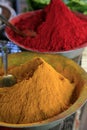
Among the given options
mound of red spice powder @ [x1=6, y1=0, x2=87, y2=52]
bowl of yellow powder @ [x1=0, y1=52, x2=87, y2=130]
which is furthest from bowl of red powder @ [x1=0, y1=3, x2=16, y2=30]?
bowl of yellow powder @ [x1=0, y1=52, x2=87, y2=130]

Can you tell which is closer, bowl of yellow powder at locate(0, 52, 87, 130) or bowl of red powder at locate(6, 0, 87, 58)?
bowl of yellow powder at locate(0, 52, 87, 130)

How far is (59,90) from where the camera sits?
717 mm

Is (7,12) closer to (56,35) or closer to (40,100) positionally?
(56,35)

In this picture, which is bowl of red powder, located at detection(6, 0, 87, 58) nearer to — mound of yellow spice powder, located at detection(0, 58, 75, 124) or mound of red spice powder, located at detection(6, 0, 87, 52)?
mound of red spice powder, located at detection(6, 0, 87, 52)

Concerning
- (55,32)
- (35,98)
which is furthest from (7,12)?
(35,98)

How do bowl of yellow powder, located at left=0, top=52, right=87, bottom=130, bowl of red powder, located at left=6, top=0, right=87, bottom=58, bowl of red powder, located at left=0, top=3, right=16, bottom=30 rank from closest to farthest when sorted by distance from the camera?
1. bowl of yellow powder, located at left=0, top=52, right=87, bottom=130
2. bowl of red powder, located at left=6, top=0, right=87, bottom=58
3. bowl of red powder, located at left=0, top=3, right=16, bottom=30

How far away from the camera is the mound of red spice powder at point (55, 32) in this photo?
931 mm

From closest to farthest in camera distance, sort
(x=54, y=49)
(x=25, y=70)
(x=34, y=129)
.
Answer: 1. (x=34, y=129)
2. (x=25, y=70)
3. (x=54, y=49)

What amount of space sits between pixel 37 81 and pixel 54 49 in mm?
246

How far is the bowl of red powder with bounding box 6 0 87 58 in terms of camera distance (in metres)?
0.93

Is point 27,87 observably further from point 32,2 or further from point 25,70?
point 32,2

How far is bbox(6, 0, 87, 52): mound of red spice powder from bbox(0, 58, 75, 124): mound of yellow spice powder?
0.21 m

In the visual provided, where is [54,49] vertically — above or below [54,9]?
below

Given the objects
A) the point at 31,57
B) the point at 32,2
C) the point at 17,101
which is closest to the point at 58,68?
the point at 31,57
